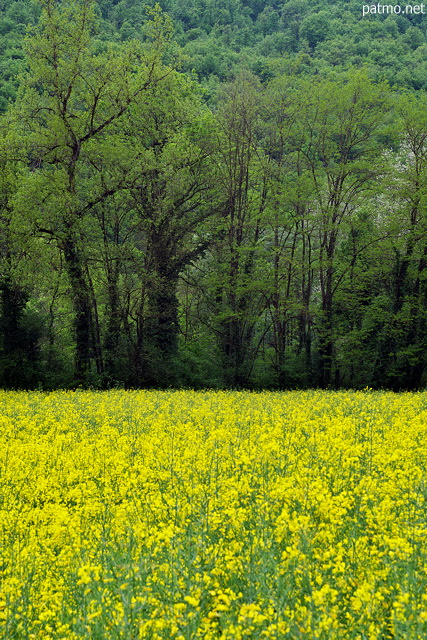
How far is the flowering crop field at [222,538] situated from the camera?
281cm

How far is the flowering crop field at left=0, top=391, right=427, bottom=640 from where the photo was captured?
9.23 feet

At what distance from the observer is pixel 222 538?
3.89 metres

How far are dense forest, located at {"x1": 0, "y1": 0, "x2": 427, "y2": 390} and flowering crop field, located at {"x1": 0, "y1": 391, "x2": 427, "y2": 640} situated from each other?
55.6ft

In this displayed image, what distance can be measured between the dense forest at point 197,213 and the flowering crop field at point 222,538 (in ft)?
55.6

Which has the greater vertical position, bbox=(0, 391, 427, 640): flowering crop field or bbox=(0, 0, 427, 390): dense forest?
bbox=(0, 0, 427, 390): dense forest

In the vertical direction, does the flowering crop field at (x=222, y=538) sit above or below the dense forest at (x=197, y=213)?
below

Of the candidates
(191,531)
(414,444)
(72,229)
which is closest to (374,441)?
(414,444)

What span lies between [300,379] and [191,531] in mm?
23089

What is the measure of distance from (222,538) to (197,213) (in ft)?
84.7

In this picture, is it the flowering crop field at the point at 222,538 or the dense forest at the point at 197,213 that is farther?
the dense forest at the point at 197,213

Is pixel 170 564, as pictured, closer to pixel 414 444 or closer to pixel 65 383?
pixel 414 444

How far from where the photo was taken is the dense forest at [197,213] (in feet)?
75.5

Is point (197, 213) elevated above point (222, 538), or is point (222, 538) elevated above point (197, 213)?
point (197, 213)

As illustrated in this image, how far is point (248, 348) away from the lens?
26.6 metres
